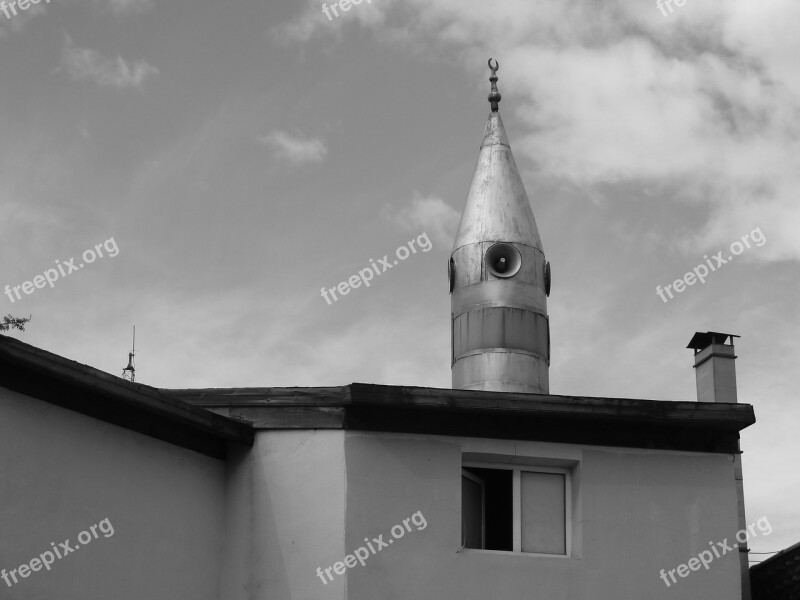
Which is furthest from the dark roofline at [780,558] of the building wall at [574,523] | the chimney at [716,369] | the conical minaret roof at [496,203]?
the conical minaret roof at [496,203]

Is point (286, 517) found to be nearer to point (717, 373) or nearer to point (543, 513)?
point (543, 513)

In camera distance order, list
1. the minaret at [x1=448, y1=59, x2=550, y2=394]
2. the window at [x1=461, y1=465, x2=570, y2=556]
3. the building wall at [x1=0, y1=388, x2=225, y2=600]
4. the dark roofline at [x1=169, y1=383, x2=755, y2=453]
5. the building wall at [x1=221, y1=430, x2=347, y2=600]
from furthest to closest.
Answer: the minaret at [x1=448, y1=59, x2=550, y2=394], the window at [x1=461, y1=465, x2=570, y2=556], the dark roofline at [x1=169, y1=383, x2=755, y2=453], the building wall at [x1=221, y1=430, x2=347, y2=600], the building wall at [x1=0, y1=388, x2=225, y2=600]

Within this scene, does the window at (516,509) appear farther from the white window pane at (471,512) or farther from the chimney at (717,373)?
the chimney at (717,373)

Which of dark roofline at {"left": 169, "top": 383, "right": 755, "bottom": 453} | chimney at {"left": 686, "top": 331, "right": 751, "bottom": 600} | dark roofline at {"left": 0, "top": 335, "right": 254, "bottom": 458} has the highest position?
chimney at {"left": 686, "top": 331, "right": 751, "bottom": 600}

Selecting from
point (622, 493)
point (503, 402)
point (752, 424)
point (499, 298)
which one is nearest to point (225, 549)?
point (503, 402)

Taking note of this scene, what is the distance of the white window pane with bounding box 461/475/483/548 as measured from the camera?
804 inches

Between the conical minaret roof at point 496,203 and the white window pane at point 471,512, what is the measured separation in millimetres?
9520

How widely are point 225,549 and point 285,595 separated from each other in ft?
4.17

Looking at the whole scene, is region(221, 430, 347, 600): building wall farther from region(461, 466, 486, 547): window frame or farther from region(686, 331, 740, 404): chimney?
region(686, 331, 740, 404): chimney

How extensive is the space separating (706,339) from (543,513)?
730cm

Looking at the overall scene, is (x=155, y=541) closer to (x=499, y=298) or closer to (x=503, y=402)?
(x=503, y=402)

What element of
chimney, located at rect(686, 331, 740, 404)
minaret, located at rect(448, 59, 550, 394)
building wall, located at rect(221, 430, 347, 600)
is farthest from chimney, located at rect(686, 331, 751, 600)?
building wall, located at rect(221, 430, 347, 600)

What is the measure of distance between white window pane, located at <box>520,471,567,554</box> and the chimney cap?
662 cm

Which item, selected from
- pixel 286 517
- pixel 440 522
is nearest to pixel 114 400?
pixel 286 517
